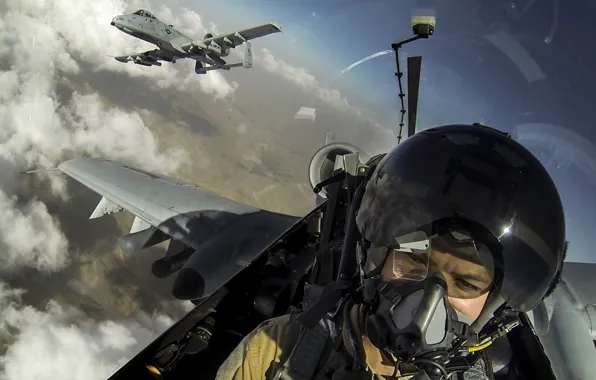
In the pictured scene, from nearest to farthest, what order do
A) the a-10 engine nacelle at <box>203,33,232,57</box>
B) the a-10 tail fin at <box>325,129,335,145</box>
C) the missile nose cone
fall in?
1. the a-10 tail fin at <box>325,129,335,145</box>
2. the missile nose cone
3. the a-10 engine nacelle at <box>203,33,232,57</box>

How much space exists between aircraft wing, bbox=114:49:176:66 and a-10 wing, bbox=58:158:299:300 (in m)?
3.08

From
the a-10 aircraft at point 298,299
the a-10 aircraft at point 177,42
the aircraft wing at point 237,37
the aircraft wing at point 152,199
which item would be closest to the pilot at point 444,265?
the a-10 aircraft at point 298,299

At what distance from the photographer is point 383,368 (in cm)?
93

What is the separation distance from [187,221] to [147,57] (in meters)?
4.82

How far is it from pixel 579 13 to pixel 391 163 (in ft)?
7.36

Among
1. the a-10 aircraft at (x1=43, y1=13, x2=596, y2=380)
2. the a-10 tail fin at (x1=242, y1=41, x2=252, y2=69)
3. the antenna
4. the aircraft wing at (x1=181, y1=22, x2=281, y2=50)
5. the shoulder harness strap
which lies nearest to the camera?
the shoulder harness strap

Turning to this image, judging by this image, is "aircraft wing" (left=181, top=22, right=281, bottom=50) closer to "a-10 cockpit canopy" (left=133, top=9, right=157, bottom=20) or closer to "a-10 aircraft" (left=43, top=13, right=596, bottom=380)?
"a-10 cockpit canopy" (left=133, top=9, right=157, bottom=20)

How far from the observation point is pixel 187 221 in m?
4.09

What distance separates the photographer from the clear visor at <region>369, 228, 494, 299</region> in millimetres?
896

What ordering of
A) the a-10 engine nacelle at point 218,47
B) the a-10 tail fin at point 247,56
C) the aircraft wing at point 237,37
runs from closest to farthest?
1. the aircraft wing at point 237,37
2. the a-10 tail fin at point 247,56
3. the a-10 engine nacelle at point 218,47

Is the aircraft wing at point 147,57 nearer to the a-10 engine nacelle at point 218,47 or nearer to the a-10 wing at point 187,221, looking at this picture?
the a-10 engine nacelle at point 218,47

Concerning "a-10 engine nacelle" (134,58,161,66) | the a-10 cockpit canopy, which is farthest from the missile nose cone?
the a-10 cockpit canopy

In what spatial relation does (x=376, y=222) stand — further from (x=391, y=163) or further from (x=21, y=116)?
(x=21, y=116)

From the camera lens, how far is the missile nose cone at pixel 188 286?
306 centimetres
